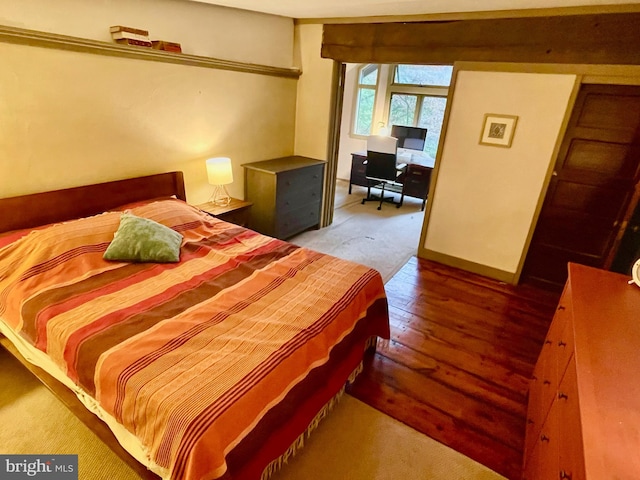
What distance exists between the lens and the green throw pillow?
205 centimetres

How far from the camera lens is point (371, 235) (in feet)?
14.5

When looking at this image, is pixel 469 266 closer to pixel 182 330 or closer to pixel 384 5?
pixel 384 5

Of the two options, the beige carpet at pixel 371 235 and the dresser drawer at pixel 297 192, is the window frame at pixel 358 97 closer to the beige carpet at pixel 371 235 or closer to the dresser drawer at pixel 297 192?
the beige carpet at pixel 371 235

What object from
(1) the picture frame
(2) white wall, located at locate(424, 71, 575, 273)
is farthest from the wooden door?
(1) the picture frame

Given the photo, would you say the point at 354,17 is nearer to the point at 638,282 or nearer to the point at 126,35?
the point at 126,35

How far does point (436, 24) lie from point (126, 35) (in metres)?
2.53

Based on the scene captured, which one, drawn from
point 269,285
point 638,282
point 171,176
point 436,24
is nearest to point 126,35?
point 171,176

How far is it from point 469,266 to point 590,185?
1.25 m

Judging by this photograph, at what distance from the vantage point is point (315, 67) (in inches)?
154

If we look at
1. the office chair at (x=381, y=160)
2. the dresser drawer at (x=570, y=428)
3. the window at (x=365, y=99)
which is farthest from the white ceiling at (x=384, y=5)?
the window at (x=365, y=99)

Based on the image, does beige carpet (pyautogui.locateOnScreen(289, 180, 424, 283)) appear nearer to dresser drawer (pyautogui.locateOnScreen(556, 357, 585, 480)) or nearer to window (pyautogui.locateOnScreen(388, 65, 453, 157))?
window (pyautogui.locateOnScreen(388, 65, 453, 157))

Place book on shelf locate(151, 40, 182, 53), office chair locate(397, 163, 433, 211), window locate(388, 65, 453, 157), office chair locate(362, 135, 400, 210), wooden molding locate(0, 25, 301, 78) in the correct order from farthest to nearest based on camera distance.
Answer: window locate(388, 65, 453, 157) < office chair locate(397, 163, 433, 211) < office chair locate(362, 135, 400, 210) < book on shelf locate(151, 40, 182, 53) < wooden molding locate(0, 25, 301, 78)

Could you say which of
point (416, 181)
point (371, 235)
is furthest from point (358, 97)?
point (371, 235)

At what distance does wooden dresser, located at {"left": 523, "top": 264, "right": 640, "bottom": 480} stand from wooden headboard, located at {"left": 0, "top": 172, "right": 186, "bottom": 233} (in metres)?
2.87
